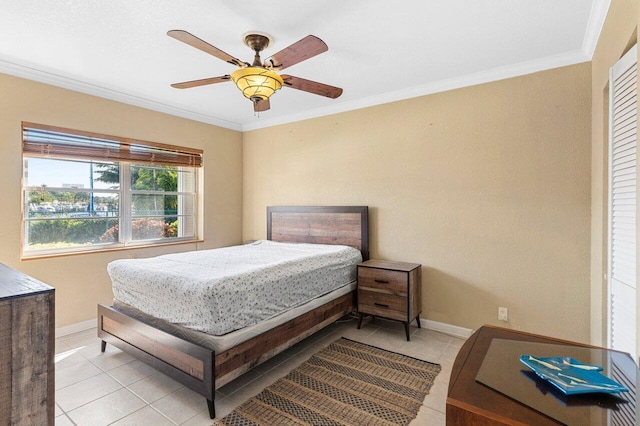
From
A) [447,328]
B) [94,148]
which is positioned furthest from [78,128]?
[447,328]

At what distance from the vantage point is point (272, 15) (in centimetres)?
208

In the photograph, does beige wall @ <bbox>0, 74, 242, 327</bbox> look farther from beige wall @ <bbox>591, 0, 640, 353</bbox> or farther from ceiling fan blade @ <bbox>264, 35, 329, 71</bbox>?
beige wall @ <bbox>591, 0, 640, 353</bbox>

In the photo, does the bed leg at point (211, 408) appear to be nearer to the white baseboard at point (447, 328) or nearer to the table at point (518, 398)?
the table at point (518, 398)

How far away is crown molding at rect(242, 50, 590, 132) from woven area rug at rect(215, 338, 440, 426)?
2.59 m

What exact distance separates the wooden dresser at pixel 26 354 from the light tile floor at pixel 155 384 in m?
1.40

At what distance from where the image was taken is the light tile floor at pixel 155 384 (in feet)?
6.33

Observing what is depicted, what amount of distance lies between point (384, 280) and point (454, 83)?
206 centimetres

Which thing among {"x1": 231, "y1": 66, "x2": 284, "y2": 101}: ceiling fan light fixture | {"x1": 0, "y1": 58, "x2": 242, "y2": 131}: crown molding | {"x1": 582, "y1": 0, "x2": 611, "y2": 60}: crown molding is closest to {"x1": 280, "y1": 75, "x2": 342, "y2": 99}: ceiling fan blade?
{"x1": 231, "y1": 66, "x2": 284, "y2": 101}: ceiling fan light fixture

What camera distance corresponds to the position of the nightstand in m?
2.95

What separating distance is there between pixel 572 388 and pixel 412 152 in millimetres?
2768

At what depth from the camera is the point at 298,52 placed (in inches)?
73.7

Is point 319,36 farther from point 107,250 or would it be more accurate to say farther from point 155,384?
point 107,250

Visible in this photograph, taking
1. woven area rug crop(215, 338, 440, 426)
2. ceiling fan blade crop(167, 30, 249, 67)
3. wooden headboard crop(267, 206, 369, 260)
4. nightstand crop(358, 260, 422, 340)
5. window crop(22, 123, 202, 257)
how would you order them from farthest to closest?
1. wooden headboard crop(267, 206, 369, 260)
2. window crop(22, 123, 202, 257)
3. nightstand crop(358, 260, 422, 340)
4. woven area rug crop(215, 338, 440, 426)
5. ceiling fan blade crop(167, 30, 249, 67)

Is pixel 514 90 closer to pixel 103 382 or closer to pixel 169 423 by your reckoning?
pixel 169 423
